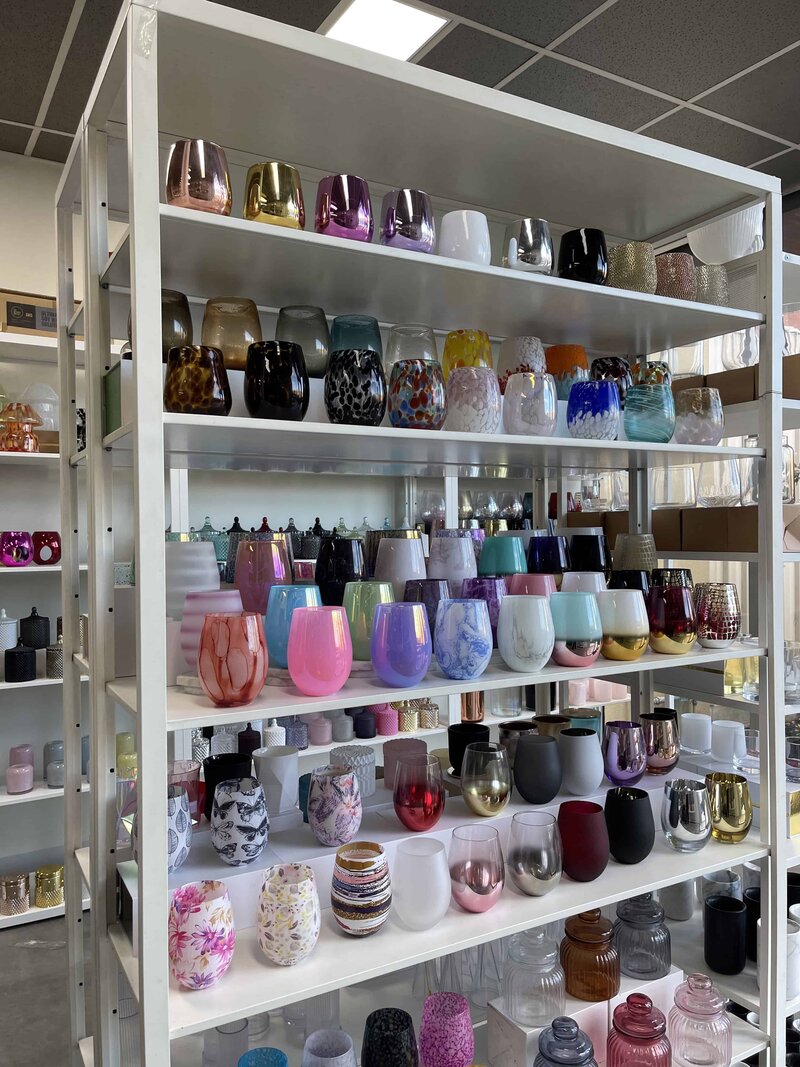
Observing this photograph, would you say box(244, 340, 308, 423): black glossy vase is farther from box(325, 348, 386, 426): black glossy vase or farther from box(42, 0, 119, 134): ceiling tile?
box(42, 0, 119, 134): ceiling tile

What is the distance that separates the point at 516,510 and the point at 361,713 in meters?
1.26

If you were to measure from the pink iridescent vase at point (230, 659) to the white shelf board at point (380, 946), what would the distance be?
1.42 ft

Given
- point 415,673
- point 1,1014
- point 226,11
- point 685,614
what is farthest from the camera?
point 1,1014

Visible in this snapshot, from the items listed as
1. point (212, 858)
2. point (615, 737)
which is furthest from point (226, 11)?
point (615, 737)

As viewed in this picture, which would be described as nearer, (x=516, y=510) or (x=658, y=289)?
(x=658, y=289)

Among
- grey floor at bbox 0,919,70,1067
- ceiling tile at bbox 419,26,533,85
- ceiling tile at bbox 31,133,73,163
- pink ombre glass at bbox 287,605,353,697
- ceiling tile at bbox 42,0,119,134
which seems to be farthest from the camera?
ceiling tile at bbox 31,133,73,163

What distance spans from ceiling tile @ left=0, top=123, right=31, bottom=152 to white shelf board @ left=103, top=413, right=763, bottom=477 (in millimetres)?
2250

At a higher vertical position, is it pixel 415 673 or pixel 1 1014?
pixel 415 673

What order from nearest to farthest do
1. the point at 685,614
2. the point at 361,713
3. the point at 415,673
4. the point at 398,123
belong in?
the point at 415,673 → the point at 398,123 → the point at 685,614 → the point at 361,713

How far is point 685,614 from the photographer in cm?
165

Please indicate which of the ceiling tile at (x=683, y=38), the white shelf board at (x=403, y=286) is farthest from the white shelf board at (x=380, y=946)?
the ceiling tile at (x=683, y=38)

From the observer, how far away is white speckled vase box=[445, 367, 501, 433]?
1.41 metres

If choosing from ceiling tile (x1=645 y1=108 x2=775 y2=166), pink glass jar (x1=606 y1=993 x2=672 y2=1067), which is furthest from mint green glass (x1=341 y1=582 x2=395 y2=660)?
ceiling tile (x1=645 y1=108 x2=775 y2=166)

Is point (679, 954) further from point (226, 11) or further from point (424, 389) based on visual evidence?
point (226, 11)
